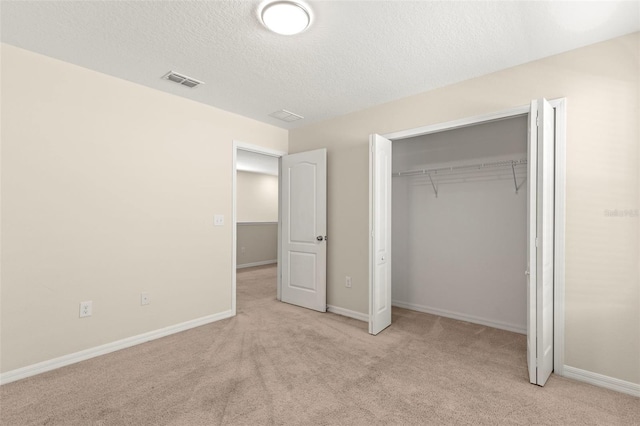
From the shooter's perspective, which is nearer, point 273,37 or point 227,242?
point 273,37

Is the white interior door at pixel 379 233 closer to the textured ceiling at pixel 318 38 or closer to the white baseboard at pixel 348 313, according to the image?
the white baseboard at pixel 348 313

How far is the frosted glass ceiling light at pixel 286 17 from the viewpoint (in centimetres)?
188

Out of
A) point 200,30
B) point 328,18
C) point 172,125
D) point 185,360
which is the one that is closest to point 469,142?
point 328,18

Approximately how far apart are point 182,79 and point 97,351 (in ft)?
8.35

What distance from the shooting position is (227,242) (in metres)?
3.79

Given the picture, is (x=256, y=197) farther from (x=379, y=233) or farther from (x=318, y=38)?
(x=318, y=38)

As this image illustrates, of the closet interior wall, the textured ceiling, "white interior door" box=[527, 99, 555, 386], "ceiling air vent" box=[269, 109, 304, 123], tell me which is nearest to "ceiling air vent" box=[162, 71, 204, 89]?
the textured ceiling

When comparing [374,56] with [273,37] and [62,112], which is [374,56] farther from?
[62,112]

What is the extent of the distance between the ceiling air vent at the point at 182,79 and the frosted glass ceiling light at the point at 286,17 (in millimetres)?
1191

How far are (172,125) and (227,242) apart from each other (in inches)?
56.6

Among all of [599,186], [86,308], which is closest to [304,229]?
[86,308]

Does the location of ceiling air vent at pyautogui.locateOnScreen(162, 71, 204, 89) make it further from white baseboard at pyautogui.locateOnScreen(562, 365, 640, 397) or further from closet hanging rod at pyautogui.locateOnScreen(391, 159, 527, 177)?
white baseboard at pyautogui.locateOnScreen(562, 365, 640, 397)

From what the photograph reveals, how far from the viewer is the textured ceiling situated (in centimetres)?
194

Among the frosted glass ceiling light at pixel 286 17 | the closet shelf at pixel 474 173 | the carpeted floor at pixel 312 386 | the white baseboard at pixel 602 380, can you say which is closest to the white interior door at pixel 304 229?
the carpeted floor at pixel 312 386
